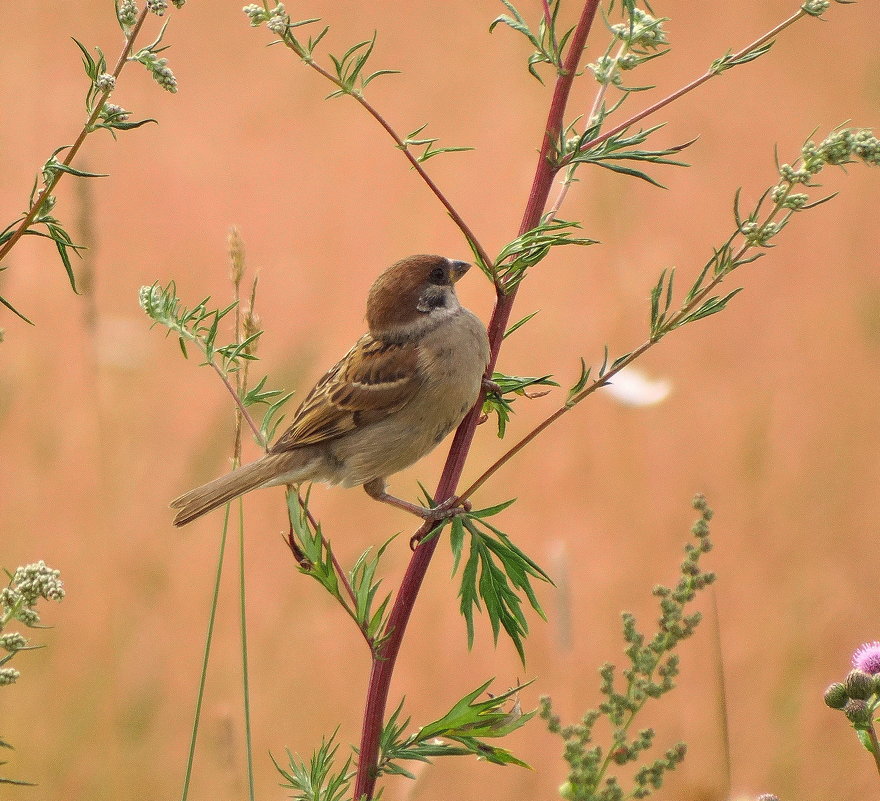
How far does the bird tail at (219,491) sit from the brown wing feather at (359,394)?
0.23 meters

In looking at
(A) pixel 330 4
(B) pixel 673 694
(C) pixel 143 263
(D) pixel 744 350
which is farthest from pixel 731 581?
(A) pixel 330 4

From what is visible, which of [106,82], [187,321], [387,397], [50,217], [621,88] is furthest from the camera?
[387,397]

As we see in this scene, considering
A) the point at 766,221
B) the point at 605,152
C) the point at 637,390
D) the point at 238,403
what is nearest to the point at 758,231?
the point at 766,221

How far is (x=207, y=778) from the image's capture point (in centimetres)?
373

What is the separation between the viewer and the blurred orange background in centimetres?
349

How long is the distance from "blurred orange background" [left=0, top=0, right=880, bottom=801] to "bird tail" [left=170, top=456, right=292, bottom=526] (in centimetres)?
57

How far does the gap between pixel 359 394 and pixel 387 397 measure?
0.35 feet

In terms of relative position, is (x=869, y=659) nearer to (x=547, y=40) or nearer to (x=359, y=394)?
(x=547, y=40)

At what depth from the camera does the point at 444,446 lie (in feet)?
15.7

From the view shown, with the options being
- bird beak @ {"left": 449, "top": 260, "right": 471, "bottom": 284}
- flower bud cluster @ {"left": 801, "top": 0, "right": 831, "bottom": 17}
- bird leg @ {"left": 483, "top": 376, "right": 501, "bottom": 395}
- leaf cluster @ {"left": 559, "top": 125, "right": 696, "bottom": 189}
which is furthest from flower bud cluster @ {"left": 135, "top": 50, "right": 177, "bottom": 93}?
bird beak @ {"left": 449, "top": 260, "right": 471, "bottom": 284}

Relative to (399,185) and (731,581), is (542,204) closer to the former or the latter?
(731,581)

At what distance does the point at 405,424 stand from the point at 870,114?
4418 mm

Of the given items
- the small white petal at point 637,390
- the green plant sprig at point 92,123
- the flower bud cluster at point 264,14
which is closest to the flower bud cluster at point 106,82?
the green plant sprig at point 92,123

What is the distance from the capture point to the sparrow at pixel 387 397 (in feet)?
8.27
